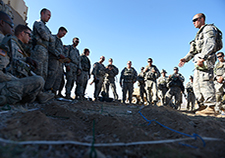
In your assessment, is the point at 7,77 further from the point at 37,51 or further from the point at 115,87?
the point at 115,87

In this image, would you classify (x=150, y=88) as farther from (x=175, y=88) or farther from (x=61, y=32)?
(x=61, y=32)

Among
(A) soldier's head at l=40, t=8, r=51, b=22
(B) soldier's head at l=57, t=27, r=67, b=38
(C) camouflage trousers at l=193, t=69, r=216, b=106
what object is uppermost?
(A) soldier's head at l=40, t=8, r=51, b=22

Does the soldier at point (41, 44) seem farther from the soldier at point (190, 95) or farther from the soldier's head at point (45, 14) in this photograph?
the soldier at point (190, 95)

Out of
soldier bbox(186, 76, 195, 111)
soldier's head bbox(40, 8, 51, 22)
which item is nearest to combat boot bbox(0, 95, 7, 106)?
soldier's head bbox(40, 8, 51, 22)

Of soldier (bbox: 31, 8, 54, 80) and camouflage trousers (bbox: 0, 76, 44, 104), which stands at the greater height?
soldier (bbox: 31, 8, 54, 80)

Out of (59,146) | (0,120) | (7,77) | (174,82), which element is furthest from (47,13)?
(174,82)

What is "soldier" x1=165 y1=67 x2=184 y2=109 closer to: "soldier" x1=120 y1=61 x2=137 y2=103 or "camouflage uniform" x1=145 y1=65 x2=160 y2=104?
"camouflage uniform" x1=145 y1=65 x2=160 y2=104

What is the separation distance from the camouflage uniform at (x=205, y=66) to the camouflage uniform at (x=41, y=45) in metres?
4.15

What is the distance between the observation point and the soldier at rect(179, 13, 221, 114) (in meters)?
3.64

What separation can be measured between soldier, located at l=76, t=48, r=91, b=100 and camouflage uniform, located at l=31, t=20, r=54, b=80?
274 cm

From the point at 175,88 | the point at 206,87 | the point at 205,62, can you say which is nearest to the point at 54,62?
the point at 205,62

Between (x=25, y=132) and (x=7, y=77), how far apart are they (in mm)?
1651

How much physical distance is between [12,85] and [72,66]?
361 cm

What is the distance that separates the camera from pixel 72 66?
6012mm
